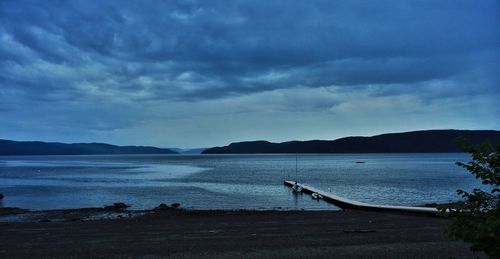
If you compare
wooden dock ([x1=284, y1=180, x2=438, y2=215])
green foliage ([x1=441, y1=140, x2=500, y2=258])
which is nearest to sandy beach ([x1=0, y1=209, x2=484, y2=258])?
wooden dock ([x1=284, y1=180, x2=438, y2=215])

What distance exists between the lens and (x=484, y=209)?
176 inches

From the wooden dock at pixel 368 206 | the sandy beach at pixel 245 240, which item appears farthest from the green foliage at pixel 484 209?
the wooden dock at pixel 368 206

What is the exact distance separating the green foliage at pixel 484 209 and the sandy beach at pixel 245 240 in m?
7.39

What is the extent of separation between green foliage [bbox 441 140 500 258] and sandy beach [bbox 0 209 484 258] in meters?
7.39

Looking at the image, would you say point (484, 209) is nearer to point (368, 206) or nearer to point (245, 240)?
point (245, 240)

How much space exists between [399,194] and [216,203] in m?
18.3

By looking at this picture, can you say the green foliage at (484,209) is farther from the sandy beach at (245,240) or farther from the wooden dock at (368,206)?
the wooden dock at (368,206)

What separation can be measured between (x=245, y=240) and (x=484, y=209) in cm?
1043

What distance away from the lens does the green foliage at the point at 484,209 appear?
3.97 meters

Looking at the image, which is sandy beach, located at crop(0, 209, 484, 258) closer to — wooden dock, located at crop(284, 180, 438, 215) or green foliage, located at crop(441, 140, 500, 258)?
wooden dock, located at crop(284, 180, 438, 215)

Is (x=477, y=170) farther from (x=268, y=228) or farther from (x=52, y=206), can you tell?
(x=52, y=206)

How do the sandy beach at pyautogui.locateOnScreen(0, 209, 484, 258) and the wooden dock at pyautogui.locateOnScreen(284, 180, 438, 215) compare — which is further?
the wooden dock at pyautogui.locateOnScreen(284, 180, 438, 215)

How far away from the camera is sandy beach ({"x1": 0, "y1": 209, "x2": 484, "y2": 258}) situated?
39.3 ft

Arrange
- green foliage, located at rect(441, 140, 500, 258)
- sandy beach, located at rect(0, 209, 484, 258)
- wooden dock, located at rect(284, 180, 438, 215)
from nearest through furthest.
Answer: green foliage, located at rect(441, 140, 500, 258), sandy beach, located at rect(0, 209, 484, 258), wooden dock, located at rect(284, 180, 438, 215)
